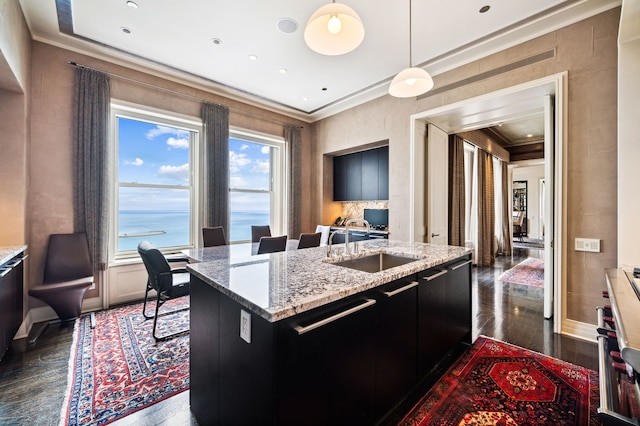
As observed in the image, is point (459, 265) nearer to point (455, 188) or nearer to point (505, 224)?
point (455, 188)

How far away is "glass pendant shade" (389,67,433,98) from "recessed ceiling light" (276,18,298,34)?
53.4 inches

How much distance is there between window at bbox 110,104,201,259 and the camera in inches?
148

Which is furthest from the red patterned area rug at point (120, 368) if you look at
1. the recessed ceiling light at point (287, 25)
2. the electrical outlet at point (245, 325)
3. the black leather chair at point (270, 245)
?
the recessed ceiling light at point (287, 25)

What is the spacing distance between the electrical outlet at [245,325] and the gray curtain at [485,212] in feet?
20.1

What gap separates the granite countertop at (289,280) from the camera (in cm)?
106

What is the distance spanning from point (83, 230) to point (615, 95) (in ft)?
19.0

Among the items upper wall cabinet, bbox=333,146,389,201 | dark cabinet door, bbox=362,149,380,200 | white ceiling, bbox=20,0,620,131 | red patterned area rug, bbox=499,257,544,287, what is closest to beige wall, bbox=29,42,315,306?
white ceiling, bbox=20,0,620,131

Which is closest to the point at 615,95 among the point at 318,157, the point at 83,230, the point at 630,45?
the point at 630,45

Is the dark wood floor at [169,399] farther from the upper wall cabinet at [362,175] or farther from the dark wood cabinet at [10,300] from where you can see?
the upper wall cabinet at [362,175]

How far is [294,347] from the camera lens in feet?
3.43

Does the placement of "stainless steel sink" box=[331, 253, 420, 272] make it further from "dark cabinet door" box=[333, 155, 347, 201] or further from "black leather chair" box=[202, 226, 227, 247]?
"dark cabinet door" box=[333, 155, 347, 201]

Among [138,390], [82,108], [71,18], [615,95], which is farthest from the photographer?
[82,108]

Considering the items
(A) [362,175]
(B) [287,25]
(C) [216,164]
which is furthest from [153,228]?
(A) [362,175]

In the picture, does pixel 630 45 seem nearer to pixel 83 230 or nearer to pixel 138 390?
pixel 138 390
